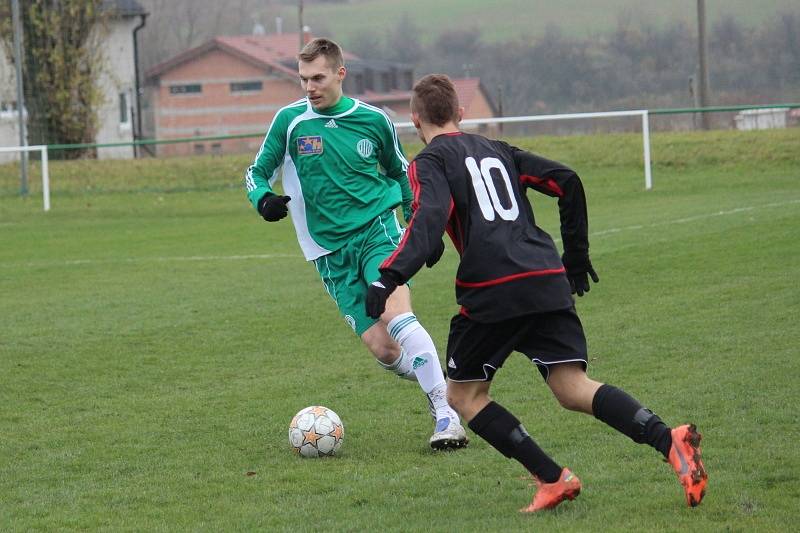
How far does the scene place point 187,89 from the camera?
6606cm

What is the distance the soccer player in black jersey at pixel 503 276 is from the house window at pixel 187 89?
207 ft

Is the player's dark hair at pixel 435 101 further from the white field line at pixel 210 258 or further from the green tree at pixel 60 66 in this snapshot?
the green tree at pixel 60 66

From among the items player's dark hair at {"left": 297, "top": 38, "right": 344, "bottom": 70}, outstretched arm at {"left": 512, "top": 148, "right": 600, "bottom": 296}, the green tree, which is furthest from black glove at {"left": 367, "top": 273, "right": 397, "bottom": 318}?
the green tree

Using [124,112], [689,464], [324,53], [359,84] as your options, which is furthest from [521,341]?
[359,84]

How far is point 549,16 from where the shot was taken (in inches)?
2945

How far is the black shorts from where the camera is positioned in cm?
419

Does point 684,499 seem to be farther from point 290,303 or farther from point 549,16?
point 549,16

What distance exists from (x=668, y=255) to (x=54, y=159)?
18.2m

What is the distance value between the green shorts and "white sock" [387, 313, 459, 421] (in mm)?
192

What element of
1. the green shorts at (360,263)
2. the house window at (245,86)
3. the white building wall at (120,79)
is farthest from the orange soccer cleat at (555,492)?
the house window at (245,86)

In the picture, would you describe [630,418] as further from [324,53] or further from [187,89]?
[187,89]

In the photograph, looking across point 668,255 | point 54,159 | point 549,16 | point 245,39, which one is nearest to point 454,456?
point 668,255

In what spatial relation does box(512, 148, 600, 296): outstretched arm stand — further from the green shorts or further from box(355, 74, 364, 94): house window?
box(355, 74, 364, 94): house window

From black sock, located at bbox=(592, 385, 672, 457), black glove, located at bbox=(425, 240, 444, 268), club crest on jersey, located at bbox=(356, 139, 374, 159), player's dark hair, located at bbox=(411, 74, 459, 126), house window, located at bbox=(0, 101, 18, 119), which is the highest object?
house window, located at bbox=(0, 101, 18, 119)
